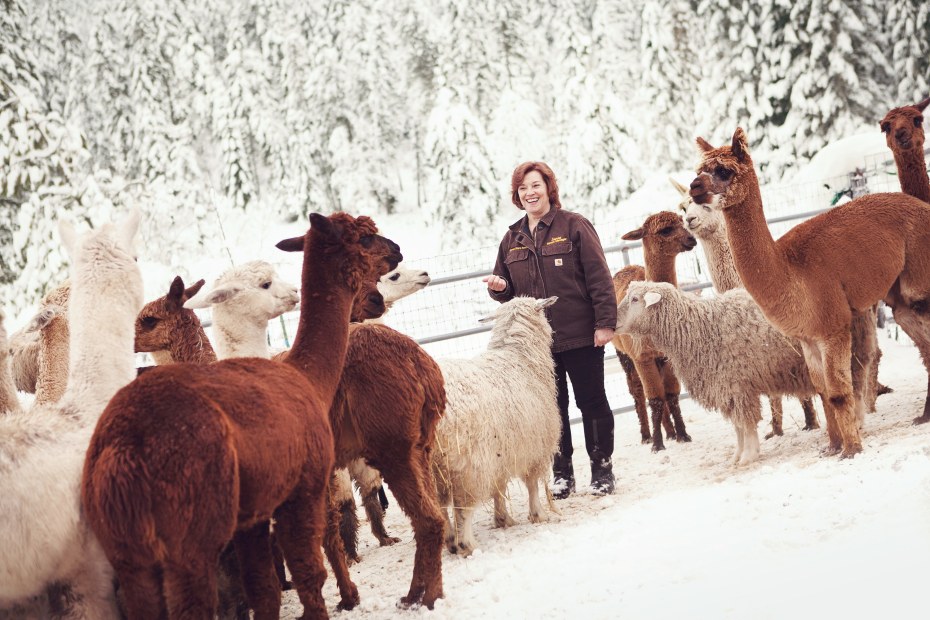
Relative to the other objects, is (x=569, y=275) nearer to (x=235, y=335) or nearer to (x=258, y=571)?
(x=235, y=335)

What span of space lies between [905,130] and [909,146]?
128 millimetres

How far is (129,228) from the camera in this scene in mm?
3902

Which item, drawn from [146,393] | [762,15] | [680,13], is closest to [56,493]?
[146,393]

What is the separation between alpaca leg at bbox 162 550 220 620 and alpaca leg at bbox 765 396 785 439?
5464mm

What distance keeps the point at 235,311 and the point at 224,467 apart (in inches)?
90.8

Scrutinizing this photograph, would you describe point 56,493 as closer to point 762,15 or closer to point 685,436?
point 685,436

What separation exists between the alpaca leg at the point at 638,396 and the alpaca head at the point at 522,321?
2457mm

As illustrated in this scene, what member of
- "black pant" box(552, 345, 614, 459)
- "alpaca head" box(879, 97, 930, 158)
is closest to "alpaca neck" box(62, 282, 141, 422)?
"black pant" box(552, 345, 614, 459)

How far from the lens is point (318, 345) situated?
3.57m

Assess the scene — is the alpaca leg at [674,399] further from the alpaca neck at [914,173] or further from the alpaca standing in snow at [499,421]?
the alpaca neck at [914,173]

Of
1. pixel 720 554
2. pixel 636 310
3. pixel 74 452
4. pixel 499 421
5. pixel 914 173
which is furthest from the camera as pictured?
pixel 636 310

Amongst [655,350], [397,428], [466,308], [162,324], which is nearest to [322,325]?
[397,428]

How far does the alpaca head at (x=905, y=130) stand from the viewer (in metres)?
6.08

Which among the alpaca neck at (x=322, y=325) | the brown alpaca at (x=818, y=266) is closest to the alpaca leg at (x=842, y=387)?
the brown alpaca at (x=818, y=266)
